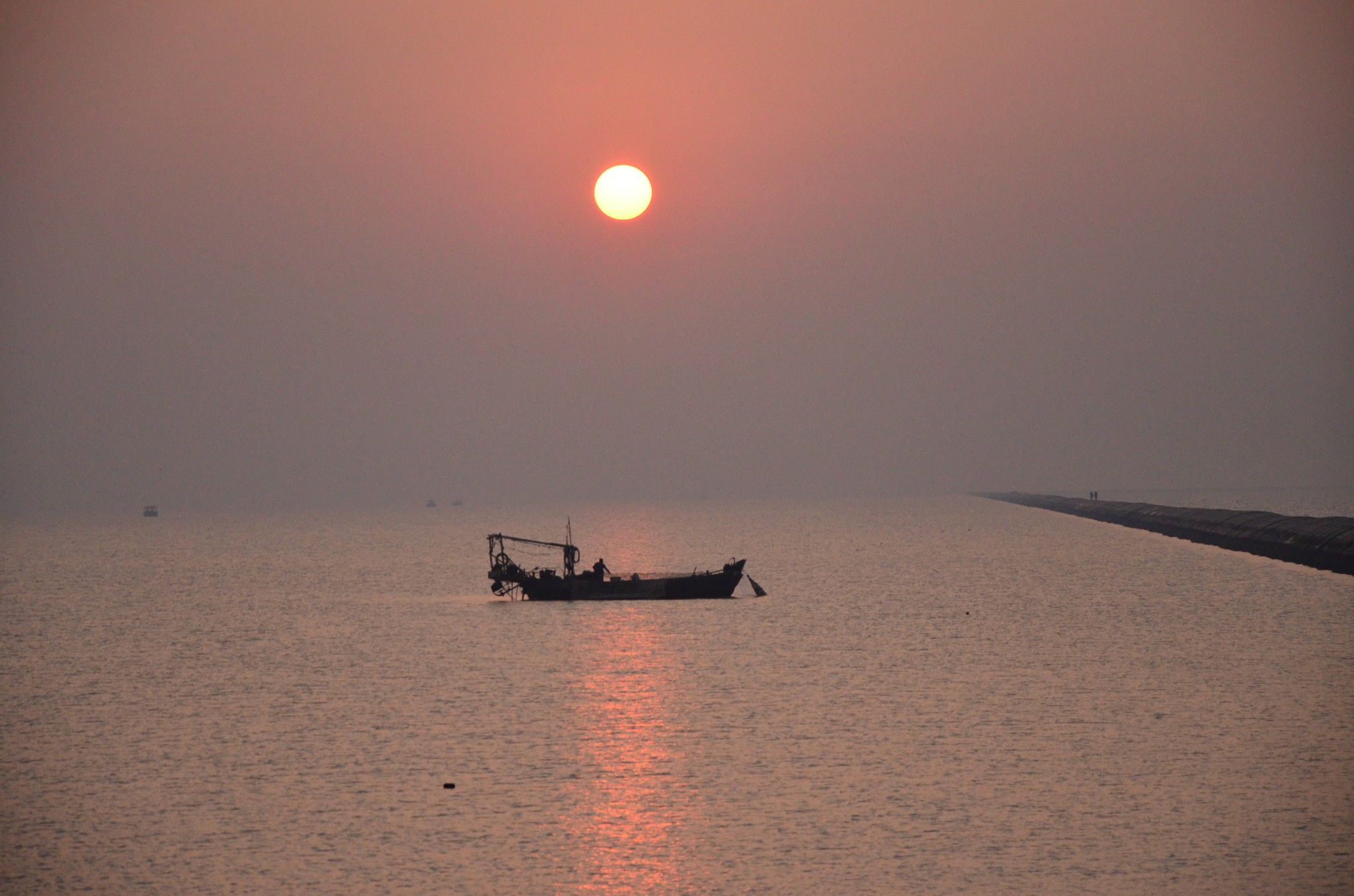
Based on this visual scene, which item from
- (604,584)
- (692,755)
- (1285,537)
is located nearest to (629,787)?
(692,755)

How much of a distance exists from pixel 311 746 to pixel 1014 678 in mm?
31330

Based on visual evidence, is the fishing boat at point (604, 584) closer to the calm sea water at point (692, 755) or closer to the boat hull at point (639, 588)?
the boat hull at point (639, 588)

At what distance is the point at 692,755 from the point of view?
1667 inches

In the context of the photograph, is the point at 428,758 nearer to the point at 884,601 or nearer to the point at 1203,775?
the point at 1203,775

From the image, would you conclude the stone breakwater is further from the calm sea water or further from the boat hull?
the boat hull

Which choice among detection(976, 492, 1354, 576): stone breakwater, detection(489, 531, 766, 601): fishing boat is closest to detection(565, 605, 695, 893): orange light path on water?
detection(489, 531, 766, 601): fishing boat

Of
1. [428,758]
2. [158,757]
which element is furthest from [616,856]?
[158,757]

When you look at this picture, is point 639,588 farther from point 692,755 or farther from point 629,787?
point 629,787

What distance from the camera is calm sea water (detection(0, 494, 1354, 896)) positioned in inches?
1206

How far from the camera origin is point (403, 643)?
260ft

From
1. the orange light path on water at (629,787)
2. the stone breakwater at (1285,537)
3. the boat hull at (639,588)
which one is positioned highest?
the stone breakwater at (1285,537)

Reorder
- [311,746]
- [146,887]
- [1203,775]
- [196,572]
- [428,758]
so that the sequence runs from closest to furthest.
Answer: [146,887] < [1203,775] < [428,758] < [311,746] < [196,572]

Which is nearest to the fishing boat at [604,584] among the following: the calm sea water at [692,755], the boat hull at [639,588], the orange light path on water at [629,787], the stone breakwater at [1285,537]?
the boat hull at [639,588]

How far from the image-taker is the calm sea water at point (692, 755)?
30625mm
